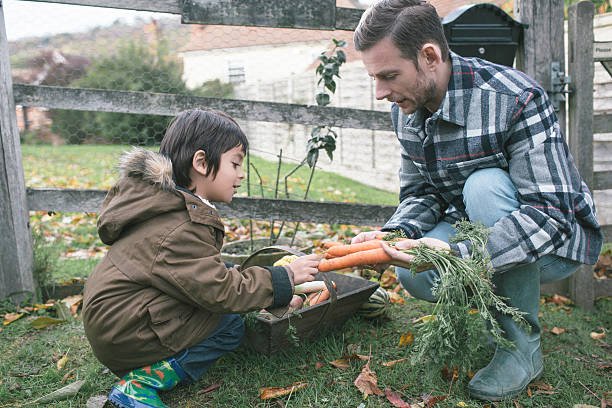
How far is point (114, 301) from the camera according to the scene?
1939 millimetres

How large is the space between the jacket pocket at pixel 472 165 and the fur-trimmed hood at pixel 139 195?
1.19m

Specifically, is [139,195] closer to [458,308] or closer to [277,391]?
[277,391]

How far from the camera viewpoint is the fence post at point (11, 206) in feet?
9.68

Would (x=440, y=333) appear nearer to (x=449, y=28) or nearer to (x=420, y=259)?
(x=420, y=259)

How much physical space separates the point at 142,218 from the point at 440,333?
1.23 metres

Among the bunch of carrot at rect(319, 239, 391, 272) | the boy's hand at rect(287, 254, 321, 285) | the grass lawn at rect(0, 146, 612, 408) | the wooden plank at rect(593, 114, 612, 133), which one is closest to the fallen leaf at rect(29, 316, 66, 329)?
the grass lawn at rect(0, 146, 612, 408)

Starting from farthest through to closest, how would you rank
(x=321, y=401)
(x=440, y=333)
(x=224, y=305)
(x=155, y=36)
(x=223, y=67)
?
(x=223, y=67), (x=155, y=36), (x=321, y=401), (x=224, y=305), (x=440, y=333)

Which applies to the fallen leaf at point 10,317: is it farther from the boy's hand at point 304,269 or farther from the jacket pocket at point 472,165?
the jacket pocket at point 472,165

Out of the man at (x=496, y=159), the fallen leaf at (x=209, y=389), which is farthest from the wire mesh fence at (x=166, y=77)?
the fallen leaf at (x=209, y=389)

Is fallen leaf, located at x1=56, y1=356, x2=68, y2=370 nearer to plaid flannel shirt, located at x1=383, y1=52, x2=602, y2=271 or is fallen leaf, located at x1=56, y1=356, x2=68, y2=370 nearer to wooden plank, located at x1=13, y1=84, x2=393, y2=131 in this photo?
wooden plank, located at x1=13, y1=84, x2=393, y2=131

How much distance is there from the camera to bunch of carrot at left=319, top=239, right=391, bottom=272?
6.29 ft

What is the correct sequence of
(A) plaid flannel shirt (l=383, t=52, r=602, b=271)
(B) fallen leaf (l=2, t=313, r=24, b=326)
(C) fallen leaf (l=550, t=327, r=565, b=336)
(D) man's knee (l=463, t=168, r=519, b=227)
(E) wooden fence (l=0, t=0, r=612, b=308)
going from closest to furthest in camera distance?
1. (A) plaid flannel shirt (l=383, t=52, r=602, b=271)
2. (D) man's knee (l=463, t=168, r=519, b=227)
3. (C) fallen leaf (l=550, t=327, r=565, b=336)
4. (B) fallen leaf (l=2, t=313, r=24, b=326)
5. (E) wooden fence (l=0, t=0, r=612, b=308)

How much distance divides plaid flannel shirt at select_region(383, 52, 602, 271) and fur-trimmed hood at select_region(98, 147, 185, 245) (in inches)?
40.4

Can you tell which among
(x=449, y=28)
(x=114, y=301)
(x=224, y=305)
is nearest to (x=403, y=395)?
(x=224, y=305)
